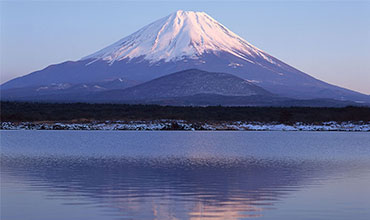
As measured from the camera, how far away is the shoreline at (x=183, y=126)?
240ft

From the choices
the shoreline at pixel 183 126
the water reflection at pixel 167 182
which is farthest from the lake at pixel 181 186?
the shoreline at pixel 183 126

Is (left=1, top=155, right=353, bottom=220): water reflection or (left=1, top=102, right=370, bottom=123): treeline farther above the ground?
(left=1, top=102, right=370, bottom=123): treeline

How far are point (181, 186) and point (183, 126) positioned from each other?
2129 inches

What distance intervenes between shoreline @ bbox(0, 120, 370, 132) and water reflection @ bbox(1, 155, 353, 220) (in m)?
40.0

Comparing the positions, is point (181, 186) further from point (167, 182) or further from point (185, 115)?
point (185, 115)

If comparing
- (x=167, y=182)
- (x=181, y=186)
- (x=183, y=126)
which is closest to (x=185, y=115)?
(x=183, y=126)

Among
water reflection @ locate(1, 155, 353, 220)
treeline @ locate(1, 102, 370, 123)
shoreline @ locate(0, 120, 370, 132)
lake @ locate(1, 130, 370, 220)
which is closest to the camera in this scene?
lake @ locate(1, 130, 370, 220)

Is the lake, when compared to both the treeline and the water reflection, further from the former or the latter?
the treeline

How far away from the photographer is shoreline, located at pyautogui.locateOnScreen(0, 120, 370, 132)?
73.1 m

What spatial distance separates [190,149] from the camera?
136 ft

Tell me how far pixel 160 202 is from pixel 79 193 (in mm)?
3010

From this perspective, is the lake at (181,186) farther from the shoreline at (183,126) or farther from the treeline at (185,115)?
the treeline at (185,115)

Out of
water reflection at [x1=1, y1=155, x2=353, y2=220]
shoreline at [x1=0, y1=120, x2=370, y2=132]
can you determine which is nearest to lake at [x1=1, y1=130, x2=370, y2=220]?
water reflection at [x1=1, y1=155, x2=353, y2=220]

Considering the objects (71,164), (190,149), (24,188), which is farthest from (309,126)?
(24,188)
